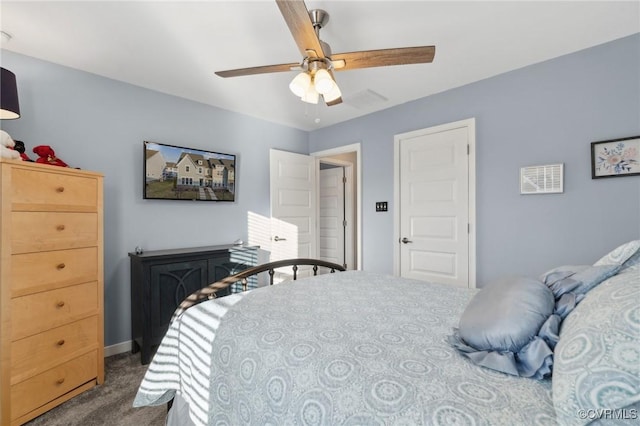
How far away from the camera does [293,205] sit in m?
4.09

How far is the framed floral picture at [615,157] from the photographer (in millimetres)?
2037

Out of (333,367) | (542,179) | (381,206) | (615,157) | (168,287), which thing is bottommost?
(168,287)

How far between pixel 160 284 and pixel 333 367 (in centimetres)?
221

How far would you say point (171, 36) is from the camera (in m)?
2.05

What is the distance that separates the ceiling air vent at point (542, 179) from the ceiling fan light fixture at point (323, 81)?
195 cm

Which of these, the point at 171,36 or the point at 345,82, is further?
the point at 345,82

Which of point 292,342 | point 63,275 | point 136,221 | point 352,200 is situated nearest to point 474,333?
point 292,342

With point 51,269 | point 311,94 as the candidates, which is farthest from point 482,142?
point 51,269

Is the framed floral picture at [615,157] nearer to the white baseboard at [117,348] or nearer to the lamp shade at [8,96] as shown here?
the lamp shade at [8,96]

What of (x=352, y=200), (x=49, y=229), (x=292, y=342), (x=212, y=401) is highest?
(x=352, y=200)

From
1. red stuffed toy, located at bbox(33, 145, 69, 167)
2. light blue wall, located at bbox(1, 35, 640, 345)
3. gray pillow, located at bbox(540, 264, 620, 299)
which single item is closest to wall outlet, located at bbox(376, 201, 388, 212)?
light blue wall, located at bbox(1, 35, 640, 345)

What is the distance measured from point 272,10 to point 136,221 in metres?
2.22

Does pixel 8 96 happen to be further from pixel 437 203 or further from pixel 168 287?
pixel 437 203

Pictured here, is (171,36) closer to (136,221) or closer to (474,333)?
(136,221)
